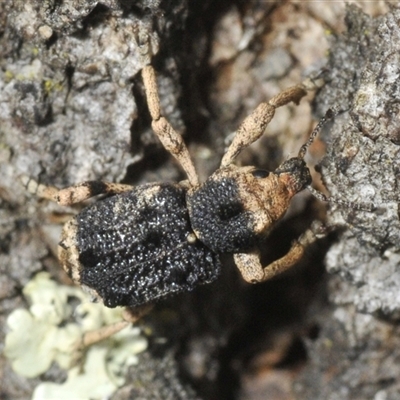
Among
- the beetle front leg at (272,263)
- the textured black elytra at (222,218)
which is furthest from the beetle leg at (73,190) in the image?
the beetle front leg at (272,263)

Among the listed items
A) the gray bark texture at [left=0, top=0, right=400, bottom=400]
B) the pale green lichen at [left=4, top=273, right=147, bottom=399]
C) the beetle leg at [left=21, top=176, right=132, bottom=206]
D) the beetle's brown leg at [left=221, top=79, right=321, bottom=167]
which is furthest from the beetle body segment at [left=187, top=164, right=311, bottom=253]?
the pale green lichen at [left=4, top=273, right=147, bottom=399]

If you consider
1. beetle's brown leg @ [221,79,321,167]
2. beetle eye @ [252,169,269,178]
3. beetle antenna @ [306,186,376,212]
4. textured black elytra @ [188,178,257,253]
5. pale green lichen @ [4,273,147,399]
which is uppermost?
beetle's brown leg @ [221,79,321,167]

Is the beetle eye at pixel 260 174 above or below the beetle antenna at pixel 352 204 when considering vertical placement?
below

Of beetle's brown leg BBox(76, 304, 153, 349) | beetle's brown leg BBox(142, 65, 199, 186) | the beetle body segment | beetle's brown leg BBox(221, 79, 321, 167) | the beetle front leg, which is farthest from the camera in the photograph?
beetle's brown leg BBox(76, 304, 153, 349)

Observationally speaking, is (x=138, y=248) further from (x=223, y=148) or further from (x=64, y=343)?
(x=223, y=148)

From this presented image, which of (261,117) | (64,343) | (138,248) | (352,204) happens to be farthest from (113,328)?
(352,204)

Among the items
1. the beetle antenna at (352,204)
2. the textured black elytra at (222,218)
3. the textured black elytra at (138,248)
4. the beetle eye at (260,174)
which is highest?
the beetle antenna at (352,204)

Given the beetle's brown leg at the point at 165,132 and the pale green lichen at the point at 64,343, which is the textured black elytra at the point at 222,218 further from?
the pale green lichen at the point at 64,343

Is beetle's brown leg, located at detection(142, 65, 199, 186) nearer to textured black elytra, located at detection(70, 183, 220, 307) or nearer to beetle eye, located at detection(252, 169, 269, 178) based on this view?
textured black elytra, located at detection(70, 183, 220, 307)
